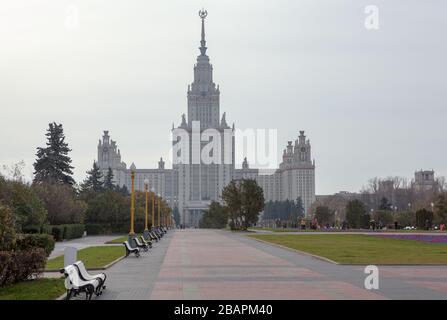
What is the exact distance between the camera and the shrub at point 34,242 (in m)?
21.0

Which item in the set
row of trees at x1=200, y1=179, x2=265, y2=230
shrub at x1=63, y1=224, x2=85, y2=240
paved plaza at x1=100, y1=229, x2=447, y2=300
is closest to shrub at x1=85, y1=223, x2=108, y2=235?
shrub at x1=63, y1=224, x2=85, y2=240

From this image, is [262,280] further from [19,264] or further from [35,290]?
[19,264]

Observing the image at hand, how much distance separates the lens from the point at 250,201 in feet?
278

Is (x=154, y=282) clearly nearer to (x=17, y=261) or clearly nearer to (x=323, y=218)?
(x=17, y=261)

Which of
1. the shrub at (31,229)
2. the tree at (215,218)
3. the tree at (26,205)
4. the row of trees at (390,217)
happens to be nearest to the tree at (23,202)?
the tree at (26,205)

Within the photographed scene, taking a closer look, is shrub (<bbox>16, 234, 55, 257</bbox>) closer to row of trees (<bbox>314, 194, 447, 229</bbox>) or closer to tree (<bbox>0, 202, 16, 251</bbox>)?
tree (<bbox>0, 202, 16, 251</bbox>)

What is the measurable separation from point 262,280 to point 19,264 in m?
6.96

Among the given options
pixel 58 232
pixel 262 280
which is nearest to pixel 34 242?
pixel 262 280

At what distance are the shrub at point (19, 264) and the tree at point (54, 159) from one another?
60396 millimetres

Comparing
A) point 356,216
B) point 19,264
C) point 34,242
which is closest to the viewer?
point 19,264

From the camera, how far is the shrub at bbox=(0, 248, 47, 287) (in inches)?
671

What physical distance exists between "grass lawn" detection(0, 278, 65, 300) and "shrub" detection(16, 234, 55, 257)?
7.99 feet
